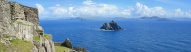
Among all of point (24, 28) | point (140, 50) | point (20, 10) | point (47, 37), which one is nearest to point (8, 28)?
point (24, 28)

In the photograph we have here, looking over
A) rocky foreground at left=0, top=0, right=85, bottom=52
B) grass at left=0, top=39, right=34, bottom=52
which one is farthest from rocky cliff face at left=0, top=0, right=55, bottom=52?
grass at left=0, top=39, right=34, bottom=52

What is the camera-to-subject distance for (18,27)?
2334 centimetres

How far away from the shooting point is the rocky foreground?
19797mm

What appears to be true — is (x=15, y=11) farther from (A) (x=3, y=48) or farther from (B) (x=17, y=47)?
(A) (x=3, y=48)

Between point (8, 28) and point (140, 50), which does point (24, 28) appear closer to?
point (8, 28)

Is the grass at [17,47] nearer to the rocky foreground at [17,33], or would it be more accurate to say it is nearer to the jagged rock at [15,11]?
the rocky foreground at [17,33]

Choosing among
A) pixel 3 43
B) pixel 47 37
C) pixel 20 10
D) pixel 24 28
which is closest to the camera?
pixel 3 43

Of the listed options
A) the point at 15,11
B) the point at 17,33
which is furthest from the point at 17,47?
the point at 15,11

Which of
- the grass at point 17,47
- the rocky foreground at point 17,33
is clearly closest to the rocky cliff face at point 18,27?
the rocky foreground at point 17,33

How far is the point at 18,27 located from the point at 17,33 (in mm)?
852

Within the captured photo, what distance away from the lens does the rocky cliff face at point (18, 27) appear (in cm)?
2008

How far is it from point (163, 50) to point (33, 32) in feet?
319

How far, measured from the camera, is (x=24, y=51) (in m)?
20.2

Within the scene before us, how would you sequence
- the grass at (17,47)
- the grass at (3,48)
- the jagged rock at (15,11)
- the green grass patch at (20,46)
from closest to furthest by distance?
the grass at (3,48) → the grass at (17,47) → the green grass patch at (20,46) → the jagged rock at (15,11)
